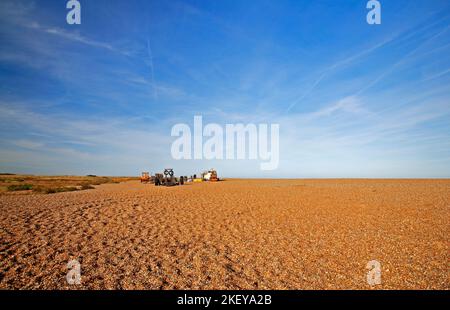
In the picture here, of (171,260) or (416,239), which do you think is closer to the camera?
(171,260)

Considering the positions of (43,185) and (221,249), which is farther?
(43,185)

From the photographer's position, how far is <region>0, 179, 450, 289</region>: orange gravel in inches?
277

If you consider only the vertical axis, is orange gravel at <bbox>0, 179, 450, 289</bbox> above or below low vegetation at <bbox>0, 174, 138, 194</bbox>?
below

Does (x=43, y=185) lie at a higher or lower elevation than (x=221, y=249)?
higher

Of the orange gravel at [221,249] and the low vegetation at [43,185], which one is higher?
the low vegetation at [43,185]

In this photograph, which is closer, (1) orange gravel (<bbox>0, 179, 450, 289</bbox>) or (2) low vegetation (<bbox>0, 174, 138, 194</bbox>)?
(1) orange gravel (<bbox>0, 179, 450, 289</bbox>)

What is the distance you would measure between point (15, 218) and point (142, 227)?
747cm

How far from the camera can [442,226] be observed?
1281cm

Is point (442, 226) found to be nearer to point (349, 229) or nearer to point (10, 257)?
point (349, 229)

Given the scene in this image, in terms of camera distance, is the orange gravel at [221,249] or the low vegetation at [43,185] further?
the low vegetation at [43,185]

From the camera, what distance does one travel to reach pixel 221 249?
31.4 ft

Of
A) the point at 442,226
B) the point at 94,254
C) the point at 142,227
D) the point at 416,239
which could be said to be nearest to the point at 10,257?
the point at 94,254

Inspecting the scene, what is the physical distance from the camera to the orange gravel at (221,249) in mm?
7023
